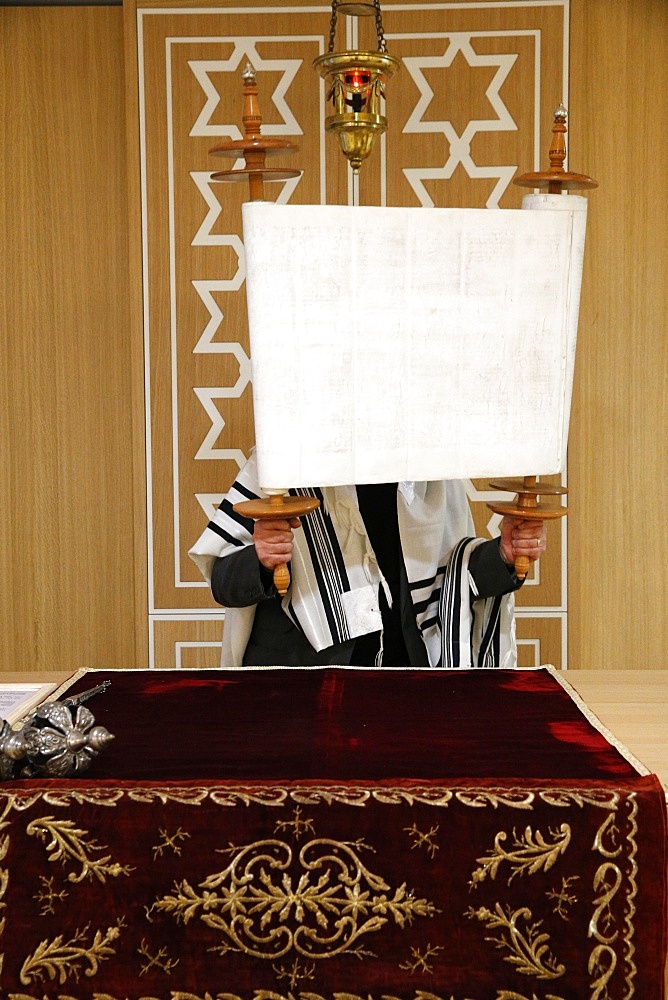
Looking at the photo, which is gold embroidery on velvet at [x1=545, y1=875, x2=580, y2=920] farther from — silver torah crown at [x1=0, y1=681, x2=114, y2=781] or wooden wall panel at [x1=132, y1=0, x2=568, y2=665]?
wooden wall panel at [x1=132, y1=0, x2=568, y2=665]

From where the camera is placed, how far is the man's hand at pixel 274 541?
2000 millimetres

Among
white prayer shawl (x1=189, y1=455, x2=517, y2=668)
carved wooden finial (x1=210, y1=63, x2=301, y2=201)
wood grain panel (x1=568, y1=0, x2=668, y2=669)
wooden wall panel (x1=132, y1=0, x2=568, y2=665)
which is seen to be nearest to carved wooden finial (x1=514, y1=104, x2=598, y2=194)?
carved wooden finial (x1=210, y1=63, x2=301, y2=201)

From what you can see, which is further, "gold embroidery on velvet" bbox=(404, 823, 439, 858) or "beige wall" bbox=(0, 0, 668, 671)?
"beige wall" bbox=(0, 0, 668, 671)

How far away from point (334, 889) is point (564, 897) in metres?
0.31

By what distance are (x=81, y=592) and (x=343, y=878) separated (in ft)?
9.01

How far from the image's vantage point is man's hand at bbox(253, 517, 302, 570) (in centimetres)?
200

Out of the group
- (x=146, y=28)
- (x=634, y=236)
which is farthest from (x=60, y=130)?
(x=634, y=236)

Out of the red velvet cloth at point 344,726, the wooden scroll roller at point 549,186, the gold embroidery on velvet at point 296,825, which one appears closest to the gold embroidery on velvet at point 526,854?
the red velvet cloth at point 344,726

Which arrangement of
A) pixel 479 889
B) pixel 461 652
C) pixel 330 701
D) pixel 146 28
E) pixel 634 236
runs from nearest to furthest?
Answer: pixel 479 889, pixel 330 701, pixel 461 652, pixel 146 28, pixel 634 236

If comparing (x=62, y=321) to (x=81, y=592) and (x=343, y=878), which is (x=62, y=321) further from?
(x=343, y=878)

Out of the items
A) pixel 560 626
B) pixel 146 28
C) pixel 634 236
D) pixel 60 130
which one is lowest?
pixel 560 626

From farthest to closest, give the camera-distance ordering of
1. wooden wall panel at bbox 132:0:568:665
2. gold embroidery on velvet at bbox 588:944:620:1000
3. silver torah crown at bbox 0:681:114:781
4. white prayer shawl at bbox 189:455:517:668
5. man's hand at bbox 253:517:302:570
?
wooden wall panel at bbox 132:0:568:665 < white prayer shawl at bbox 189:455:517:668 < man's hand at bbox 253:517:302:570 < silver torah crown at bbox 0:681:114:781 < gold embroidery on velvet at bbox 588:944:620:1000

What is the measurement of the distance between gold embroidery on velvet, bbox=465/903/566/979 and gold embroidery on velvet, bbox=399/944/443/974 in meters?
0.07

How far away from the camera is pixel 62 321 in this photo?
383cm
